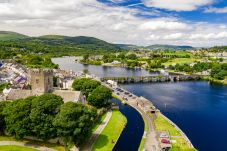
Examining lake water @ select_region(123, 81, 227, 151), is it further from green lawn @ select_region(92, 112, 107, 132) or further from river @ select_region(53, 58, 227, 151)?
green lawn @ select_region(92, 112, 107, 132)

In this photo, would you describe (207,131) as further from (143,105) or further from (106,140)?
(106,140)

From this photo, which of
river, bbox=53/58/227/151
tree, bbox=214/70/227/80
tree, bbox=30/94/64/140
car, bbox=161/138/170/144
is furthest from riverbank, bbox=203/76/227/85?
tree, bbox=30/94/64/140

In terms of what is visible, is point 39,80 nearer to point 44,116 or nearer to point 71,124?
point 44,116

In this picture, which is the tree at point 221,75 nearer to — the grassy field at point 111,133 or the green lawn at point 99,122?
the grassy field at point 111,133

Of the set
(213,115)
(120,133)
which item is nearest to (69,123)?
(120,133)

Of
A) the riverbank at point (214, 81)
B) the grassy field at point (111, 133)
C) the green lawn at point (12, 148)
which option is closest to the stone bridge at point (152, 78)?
the riverbank at point (214, 81)

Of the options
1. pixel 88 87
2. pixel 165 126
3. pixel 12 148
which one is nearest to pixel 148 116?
pixel 165 126
